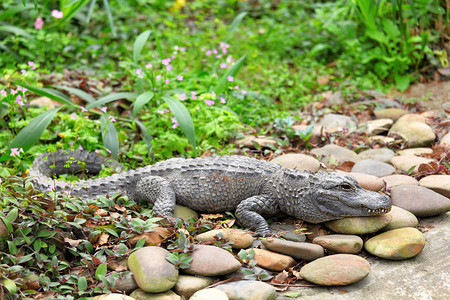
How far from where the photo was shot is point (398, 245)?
3.48 m

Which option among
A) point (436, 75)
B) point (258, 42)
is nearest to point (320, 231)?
point (436, 75)

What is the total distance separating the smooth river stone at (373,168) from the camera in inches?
184

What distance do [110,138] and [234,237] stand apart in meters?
2.00

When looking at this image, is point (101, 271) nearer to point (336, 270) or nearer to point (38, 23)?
point (336, 270)

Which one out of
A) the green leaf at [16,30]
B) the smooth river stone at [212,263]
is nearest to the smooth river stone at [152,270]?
the smooth river stone at [212,263]

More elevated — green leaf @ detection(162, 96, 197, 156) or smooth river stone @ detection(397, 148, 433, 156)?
green leaf @ detection(162, 96, 197, 156)

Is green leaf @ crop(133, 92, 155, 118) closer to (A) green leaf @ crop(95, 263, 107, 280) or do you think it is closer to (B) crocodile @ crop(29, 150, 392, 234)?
(B) crocodile @ crop(29, 150, 392, 234)

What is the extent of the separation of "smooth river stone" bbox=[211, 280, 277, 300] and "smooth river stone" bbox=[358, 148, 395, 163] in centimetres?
252

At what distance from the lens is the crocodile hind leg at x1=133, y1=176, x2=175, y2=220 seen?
Answer: 405 centimetres

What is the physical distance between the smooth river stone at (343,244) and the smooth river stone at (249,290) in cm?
66

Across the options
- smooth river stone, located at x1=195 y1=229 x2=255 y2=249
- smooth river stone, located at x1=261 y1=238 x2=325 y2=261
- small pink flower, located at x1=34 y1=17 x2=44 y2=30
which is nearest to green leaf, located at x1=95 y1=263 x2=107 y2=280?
smooth river stone, located at x1=195 y1=229 x2=255 y2=249

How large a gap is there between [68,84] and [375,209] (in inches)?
170

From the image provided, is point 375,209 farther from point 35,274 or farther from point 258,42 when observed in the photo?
point 258,42

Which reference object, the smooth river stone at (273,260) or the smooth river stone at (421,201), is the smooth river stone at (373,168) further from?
the smooth river stone at (273,260)
